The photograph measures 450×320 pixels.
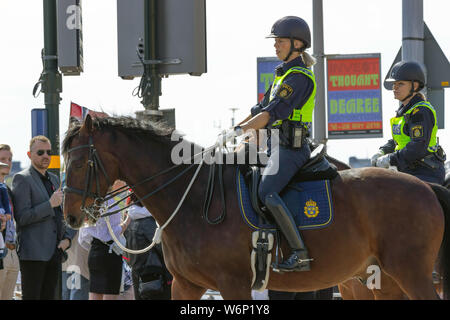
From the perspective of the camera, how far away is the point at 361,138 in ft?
77.4

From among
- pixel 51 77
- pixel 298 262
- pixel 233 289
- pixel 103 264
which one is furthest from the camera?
pixel 51 77

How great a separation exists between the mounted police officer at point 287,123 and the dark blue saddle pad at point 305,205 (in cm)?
14

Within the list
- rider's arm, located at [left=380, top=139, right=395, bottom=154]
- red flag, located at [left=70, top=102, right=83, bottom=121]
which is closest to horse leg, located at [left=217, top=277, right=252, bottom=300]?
rider's arm, located at [left=380, top=139, right=395, bottom=154]

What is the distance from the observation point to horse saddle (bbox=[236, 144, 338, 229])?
7.17 metres

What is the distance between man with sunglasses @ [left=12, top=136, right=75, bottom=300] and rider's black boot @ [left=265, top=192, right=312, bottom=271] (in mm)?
3391

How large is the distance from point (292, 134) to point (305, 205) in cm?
70

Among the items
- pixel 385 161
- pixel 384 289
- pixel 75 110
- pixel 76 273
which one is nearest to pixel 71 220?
pixel 384 289

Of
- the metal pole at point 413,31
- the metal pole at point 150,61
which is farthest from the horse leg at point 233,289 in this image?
the metal pole at point 413,31

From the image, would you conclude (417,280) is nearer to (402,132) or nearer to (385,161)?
(385,161)

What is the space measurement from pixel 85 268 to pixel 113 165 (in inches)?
157

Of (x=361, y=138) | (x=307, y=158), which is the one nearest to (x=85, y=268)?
(x=307, y=158)

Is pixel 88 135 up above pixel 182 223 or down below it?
above

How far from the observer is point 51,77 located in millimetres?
11039
